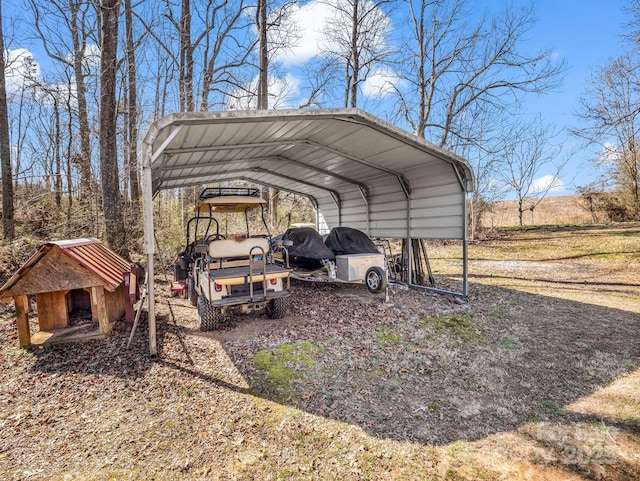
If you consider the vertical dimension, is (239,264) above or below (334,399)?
above

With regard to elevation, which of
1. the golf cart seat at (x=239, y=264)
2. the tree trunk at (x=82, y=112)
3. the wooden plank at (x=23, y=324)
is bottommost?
the wooden plank at (x=23, y=324)

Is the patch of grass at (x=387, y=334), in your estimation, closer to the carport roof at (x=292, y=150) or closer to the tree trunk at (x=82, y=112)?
the carport roof at (x=292, y=150)

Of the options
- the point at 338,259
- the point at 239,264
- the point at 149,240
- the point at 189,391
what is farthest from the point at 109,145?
the point at 189,391

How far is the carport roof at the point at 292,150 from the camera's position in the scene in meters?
4.52

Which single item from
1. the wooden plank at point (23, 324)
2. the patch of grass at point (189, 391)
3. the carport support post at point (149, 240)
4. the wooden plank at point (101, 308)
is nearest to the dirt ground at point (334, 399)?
the patch of grass at point (189, 391)

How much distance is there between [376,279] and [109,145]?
6.52 metres

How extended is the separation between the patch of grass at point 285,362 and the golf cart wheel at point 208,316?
107 centimetres

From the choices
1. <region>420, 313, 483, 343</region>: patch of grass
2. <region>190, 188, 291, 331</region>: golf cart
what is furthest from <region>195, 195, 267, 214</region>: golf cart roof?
<region>420, 313, 483, 343</region>: patch of grass

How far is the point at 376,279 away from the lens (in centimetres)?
672

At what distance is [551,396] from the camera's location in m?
3.32

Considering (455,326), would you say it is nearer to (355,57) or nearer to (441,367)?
(441,367)

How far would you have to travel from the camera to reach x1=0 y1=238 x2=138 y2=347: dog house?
382 centimetres

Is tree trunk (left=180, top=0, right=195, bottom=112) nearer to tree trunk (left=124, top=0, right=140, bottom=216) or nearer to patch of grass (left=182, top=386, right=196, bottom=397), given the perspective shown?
tree trunk (left=124, top=0, right=140, bottom=216)

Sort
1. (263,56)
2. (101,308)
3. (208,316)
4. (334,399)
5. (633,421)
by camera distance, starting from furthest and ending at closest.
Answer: (263,56)
(208,316)
(101,308)
(334,399)
(633,421)
